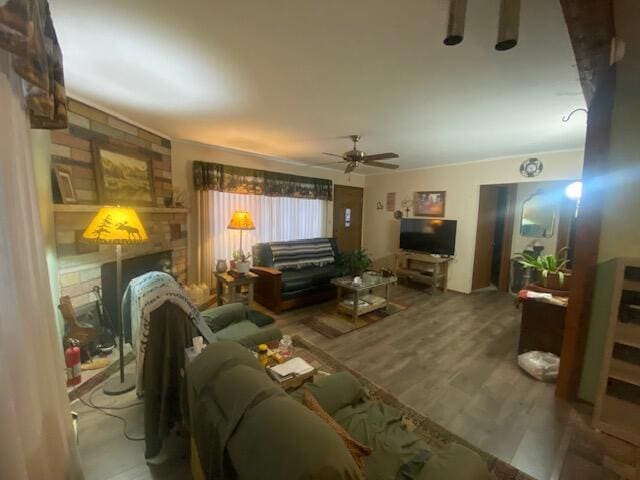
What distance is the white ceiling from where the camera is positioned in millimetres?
1259

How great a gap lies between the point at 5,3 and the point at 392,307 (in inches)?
157

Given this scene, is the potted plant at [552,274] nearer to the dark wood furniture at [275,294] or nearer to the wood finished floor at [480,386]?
the wood finished floor at [480,386]

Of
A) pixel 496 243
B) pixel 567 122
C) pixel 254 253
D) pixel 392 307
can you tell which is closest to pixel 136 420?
pixel 254 253

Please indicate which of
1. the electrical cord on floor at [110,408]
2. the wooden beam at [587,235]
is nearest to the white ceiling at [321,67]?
the wooden beam at [587,235]

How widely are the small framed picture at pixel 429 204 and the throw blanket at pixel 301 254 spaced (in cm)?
197

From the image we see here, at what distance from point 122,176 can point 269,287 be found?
206 centimetres

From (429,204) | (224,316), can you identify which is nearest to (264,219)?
(224,316)

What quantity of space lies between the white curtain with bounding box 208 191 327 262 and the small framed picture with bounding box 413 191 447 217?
6.07 ft

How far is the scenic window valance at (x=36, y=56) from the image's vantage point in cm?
72

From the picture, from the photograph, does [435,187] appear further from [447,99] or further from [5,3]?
[5,3]

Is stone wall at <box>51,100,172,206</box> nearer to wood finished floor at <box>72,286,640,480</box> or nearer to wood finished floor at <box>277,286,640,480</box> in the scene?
wood finished floor at <box>72,286,640,480</box>

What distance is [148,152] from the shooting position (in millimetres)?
3104

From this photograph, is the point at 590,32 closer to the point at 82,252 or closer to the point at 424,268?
the point at 82,252

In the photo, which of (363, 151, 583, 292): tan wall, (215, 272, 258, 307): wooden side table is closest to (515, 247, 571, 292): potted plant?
(363, 151, 583, 292): tan wall
